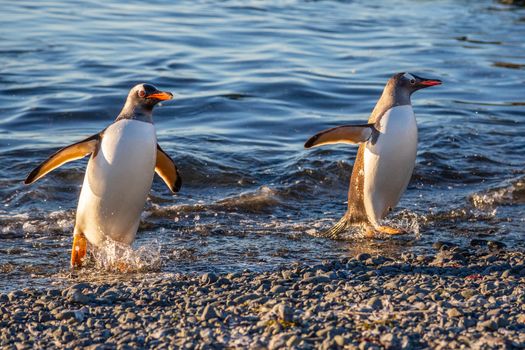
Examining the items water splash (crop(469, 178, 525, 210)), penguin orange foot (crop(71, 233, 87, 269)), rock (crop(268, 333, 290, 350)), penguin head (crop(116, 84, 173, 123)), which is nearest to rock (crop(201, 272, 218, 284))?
rock (crop(268, 333, 290, 350))

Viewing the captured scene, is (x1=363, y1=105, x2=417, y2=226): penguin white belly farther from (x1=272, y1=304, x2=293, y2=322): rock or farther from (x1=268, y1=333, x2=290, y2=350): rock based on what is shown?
(x1=268, y1=333, x2=290, y2=350): rock

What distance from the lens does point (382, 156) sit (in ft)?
29.6

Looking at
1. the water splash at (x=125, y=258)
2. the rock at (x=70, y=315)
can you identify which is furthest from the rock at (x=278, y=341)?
the water splash at (x=125, y=258)

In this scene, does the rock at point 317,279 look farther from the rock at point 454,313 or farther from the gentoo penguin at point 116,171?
the gentoo penguin at point 116,171

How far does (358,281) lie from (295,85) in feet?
30.4

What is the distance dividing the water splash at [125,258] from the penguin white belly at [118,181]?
0.10 meters

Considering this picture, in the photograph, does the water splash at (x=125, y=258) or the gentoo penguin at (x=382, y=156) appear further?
the gentoo penguin at (x=382, y=156)

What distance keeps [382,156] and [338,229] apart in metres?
0.77

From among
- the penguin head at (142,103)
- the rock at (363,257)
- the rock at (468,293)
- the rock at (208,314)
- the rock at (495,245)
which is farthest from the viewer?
the rock at (495,245)

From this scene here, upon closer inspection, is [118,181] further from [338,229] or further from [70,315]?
[338,229]

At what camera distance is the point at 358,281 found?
22.8 feet

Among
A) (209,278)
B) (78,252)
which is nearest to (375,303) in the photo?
(209,278)

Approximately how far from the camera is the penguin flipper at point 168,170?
8484 millimetres

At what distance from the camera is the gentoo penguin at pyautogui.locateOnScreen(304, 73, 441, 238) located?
9000 millimetres
